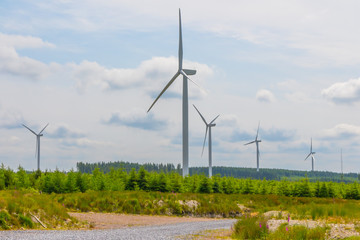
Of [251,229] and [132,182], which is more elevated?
[132,182]

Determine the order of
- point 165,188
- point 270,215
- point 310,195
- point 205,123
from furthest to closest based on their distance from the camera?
point 205,123 → point 310,195 → point 165,188 → point 270,215

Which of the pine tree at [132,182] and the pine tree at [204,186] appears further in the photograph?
the pine tree at [204,186]

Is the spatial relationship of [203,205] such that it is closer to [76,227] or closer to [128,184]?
[128,184]

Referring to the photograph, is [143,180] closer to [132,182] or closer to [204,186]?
[132,182]

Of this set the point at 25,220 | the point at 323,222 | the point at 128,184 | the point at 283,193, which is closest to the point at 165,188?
the point at 128,184

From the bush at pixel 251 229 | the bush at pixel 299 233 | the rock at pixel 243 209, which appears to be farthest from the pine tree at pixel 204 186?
the bush at pixel 299 233

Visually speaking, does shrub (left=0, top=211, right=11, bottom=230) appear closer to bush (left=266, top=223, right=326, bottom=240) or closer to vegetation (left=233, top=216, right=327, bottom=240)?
vegetation (left=233, top=216, right=327, bottom=240)

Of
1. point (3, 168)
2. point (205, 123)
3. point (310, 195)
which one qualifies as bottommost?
point (310, 195)

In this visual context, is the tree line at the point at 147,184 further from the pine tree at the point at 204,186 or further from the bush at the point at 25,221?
the bush at the point at 25,221

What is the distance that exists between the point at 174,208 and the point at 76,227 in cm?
1412

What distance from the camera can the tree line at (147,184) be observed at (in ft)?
157

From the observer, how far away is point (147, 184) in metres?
49.3

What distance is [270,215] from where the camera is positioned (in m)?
24.5

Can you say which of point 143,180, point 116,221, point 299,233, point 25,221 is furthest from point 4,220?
point 143,180
